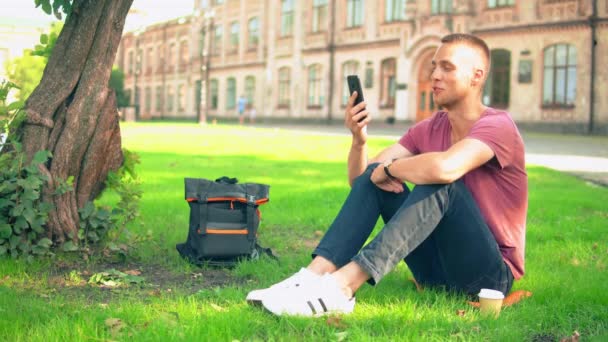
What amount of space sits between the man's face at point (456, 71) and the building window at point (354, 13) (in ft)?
115

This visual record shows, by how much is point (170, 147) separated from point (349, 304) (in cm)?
1539

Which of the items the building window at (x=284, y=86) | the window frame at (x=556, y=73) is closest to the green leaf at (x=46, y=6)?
the window frame at (x=556, y=73)

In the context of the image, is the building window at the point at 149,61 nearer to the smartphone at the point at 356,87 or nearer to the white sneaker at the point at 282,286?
the smartphone at the point at 356,87

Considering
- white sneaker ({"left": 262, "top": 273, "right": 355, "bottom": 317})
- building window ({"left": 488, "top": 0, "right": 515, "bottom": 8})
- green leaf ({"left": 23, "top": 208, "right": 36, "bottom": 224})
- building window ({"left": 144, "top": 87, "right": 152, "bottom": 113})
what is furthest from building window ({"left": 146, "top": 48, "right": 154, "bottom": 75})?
white sneaker ({"left": 262, "top": 273, "right": 355, "bottom": 317})

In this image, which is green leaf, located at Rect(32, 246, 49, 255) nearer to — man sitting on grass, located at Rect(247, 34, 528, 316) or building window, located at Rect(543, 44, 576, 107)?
man sitting on grass, located at Rect(247, 34, 528, 316)

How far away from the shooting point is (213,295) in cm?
382

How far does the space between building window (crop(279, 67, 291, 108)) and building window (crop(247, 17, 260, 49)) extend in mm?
3664

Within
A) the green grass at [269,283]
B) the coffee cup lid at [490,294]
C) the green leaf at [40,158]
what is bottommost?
the green grass at [269,283]

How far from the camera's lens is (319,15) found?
41.2 meters

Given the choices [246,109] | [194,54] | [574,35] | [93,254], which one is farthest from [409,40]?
[93,254]

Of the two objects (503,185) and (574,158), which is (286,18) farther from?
(503,185)

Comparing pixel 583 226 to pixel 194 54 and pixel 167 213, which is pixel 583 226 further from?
pixel 194 54

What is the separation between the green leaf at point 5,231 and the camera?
429cm

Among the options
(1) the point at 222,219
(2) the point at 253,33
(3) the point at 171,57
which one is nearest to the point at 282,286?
(1) the point at 222,219
